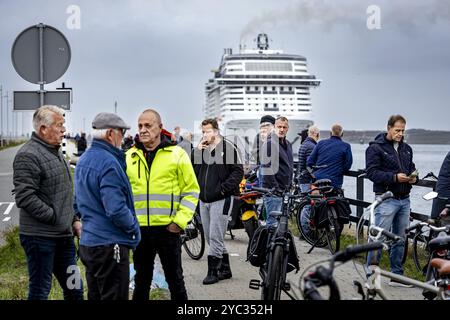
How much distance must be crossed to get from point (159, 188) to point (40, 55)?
2.82 m

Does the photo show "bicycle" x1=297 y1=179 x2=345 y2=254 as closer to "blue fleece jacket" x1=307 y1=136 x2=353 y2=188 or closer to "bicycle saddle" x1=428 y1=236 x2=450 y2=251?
"blue fleece jacket" x1=307 y1=136 x2=353 y2=188

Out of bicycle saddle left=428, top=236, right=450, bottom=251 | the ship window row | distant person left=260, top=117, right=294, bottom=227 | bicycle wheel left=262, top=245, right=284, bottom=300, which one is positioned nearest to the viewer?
bicycle saddle left=428, top=236, right=450, bottom=251

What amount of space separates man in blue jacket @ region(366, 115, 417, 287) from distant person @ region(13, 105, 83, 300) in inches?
149

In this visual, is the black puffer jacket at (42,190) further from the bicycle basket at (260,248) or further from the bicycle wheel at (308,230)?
the bicycle wheel at (308,230)

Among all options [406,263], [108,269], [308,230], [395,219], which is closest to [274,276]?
[108,269]

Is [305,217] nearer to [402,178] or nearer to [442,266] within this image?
[402,178]

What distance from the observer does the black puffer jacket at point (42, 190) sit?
5438 mm

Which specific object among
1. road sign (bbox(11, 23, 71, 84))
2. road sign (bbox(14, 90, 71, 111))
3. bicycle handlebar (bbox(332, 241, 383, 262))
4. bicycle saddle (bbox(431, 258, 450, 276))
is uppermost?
road sign (bbox(11, 23, 71, 84))

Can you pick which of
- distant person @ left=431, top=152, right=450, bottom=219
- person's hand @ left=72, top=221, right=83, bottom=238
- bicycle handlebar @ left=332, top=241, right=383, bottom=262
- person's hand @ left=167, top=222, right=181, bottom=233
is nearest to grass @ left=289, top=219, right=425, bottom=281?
distant person @ left=431, top=152, right=450, bottom=219

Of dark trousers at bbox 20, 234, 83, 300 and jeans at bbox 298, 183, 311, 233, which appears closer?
dark trousers at bbox 20, 234, 83, 300

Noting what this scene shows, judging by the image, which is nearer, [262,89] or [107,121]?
[107,121]

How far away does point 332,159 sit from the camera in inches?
458

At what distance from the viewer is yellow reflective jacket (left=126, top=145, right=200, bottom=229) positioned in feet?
19.3

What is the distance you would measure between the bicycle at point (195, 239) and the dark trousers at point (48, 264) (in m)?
4.12
